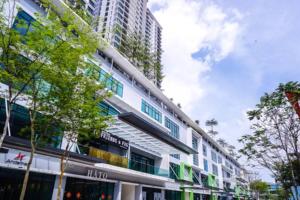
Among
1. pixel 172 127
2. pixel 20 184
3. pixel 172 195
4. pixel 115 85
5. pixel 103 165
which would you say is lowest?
pixel 172 195

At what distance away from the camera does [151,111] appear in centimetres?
2769

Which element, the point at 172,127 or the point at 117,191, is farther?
the point at 172,127

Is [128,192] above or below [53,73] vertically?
below

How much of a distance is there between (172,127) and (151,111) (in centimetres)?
666

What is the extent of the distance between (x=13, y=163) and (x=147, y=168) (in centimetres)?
1389

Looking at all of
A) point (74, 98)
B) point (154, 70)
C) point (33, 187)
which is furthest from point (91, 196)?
point (154, 70)

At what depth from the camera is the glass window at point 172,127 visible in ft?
104

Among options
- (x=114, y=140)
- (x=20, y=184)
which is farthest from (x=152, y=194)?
(x=20, y=184)

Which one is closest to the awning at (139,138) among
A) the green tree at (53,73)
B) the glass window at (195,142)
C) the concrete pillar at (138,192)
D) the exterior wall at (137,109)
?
the exterior wall at (137,109)

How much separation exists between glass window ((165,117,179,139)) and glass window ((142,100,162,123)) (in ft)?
8.11

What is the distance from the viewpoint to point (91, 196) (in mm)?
17141

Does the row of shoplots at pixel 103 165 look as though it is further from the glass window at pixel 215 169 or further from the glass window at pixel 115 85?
the glass window at pixel 215 169

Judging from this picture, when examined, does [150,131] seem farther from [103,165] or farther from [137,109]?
[137,109]

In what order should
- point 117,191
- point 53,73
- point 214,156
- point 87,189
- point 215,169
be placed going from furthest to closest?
point 214,156 < point 215,169 < point 117,191 < point 87,189 < point 53,73
